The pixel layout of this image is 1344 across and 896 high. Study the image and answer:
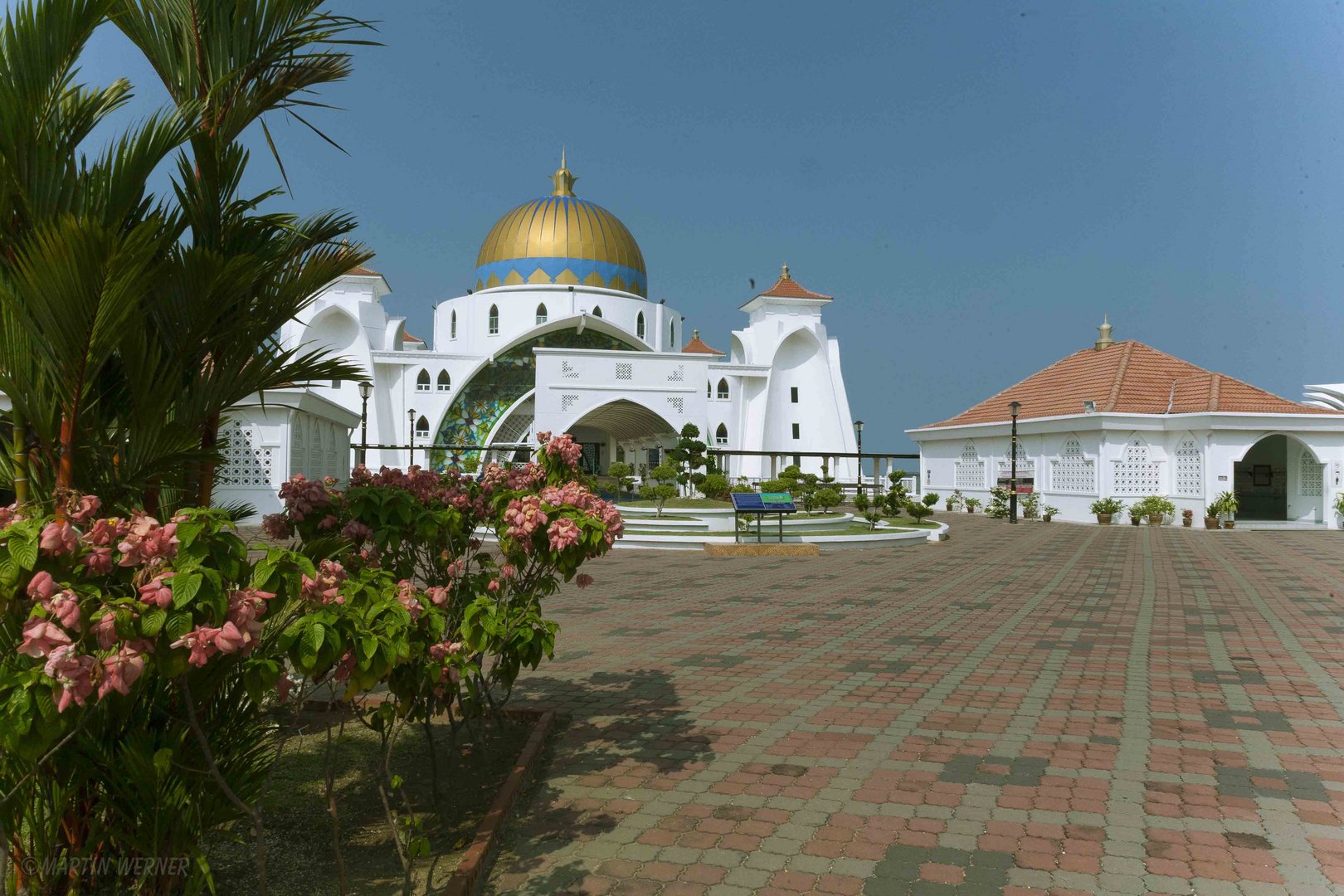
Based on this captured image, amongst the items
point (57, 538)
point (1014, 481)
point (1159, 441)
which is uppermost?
point (1159, 441)

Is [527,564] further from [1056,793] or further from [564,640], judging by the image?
[564,640]

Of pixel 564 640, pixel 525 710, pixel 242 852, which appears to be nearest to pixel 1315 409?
pixel 564 640

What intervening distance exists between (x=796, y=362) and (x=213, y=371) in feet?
125

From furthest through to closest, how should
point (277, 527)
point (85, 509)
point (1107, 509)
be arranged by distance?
point (1107, 509)
point (277, 527)
point (85, 509)

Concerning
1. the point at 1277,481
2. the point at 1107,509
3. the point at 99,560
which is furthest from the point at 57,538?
the point at 1277,481

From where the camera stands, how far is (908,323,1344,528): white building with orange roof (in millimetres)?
22594

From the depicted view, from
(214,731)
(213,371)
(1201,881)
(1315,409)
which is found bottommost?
(1201,881)

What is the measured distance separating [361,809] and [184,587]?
2165 mm

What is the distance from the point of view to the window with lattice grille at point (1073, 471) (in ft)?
79.1

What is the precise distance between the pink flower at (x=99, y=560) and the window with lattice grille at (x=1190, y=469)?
25157 millimetres

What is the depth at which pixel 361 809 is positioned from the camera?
385 cm

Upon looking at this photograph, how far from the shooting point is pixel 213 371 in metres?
3.09

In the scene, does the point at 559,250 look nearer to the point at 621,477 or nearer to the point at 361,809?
the point at 621,477

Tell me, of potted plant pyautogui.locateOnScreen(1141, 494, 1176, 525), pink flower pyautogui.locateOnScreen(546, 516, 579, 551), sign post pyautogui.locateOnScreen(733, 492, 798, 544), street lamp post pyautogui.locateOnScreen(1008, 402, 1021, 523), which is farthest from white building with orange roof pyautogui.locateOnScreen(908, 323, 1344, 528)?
pink flower pyautogui.locateOnScreen(546, 516, 579, 551)
